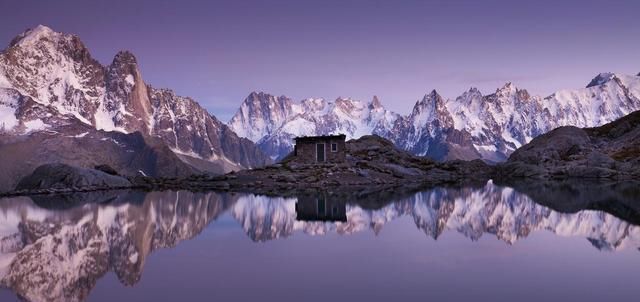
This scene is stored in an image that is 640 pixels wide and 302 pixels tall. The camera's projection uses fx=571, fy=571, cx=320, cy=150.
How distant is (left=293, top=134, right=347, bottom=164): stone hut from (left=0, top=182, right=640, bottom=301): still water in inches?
1874

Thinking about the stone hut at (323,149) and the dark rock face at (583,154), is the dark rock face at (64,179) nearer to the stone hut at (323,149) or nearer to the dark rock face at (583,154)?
the stone hut at (323,149)

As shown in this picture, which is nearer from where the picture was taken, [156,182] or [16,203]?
[16,203]

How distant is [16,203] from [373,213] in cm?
3379

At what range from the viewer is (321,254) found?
2531 centimetres

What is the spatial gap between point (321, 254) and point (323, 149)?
68735 mm

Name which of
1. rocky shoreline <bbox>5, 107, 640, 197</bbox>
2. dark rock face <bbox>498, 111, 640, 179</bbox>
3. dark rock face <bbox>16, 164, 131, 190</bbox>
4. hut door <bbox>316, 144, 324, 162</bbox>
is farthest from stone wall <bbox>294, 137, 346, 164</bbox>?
dark rock face <bbox>498, 111, 640, 179</bbox>

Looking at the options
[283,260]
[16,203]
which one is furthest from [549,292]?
[16,203]

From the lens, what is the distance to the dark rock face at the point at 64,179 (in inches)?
2837

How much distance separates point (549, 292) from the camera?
59.3ft

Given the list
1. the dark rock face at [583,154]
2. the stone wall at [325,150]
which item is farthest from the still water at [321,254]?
the dark rock face at [583,154]

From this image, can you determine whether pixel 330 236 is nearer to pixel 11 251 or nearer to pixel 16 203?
pixel 11 251

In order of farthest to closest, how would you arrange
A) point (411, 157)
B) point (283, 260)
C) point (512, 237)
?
point (411, 157) → point (512, 237) → point (283, 260)

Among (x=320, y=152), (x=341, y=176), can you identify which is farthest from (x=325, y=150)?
(x=341, y=176)

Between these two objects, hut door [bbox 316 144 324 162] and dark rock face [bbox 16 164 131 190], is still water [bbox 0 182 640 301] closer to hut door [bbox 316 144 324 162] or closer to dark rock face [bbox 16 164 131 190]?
dark rock face [bbox 16 164 131 190]
